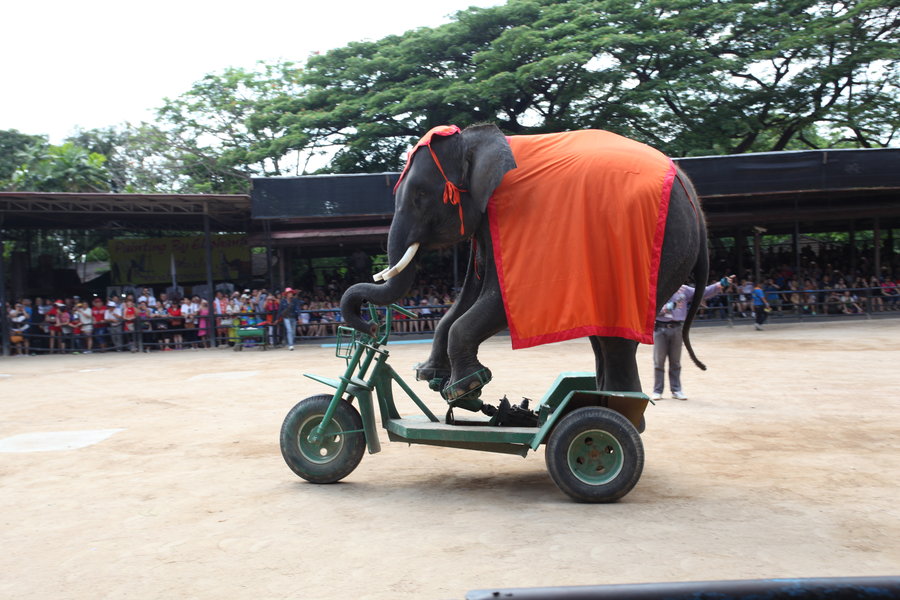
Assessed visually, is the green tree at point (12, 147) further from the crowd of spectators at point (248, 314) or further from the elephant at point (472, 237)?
the elephant at point (472, 237)

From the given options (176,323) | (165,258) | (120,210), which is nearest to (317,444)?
(176,323)

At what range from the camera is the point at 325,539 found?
429 centimetres

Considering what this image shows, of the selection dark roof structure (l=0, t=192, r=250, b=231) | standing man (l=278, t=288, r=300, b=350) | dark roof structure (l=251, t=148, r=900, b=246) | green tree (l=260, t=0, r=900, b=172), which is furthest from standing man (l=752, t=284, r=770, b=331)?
dark roof structure (l=0, t=192, r=250, b=231)

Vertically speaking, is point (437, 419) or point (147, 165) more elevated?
point (147, 165)

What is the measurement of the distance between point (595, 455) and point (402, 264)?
1981mm

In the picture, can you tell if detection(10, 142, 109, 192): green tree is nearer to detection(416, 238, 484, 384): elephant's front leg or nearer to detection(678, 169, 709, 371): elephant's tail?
detection(416, 238, 484, 384): elephant's front leg

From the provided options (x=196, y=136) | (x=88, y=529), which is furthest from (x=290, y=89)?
(x=88, y=529)

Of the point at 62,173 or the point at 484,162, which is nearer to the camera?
the point at 484,162

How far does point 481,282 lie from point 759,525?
8.80ft

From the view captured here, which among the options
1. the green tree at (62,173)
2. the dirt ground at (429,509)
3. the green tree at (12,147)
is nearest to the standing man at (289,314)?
the dirt ground at (429,509)

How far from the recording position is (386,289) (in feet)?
18.4

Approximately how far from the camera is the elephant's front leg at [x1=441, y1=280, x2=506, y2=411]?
5.32 m

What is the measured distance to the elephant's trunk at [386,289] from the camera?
18.2 ft

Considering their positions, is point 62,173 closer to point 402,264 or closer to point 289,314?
point 289,314
